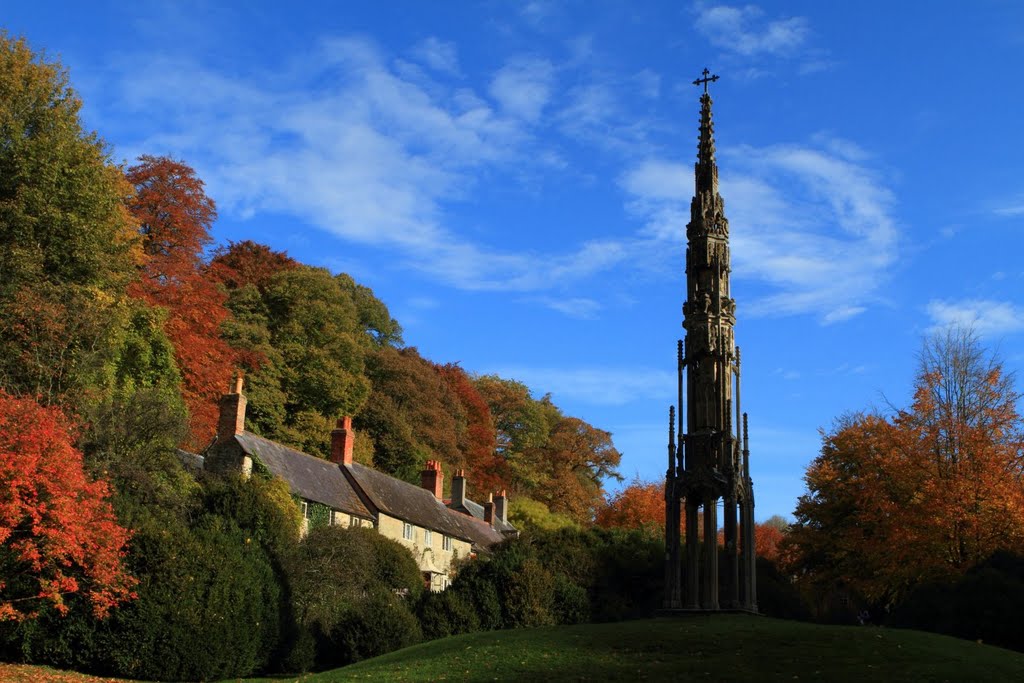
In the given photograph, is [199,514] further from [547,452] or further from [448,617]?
[547,452]

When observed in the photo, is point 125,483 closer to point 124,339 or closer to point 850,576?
point 124,339

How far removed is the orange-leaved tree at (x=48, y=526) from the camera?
22.8m

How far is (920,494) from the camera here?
32.8 m

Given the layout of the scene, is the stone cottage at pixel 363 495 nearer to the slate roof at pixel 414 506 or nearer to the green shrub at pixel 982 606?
the slate roof at pixel 414 506

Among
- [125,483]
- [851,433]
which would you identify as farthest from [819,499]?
[125,483]

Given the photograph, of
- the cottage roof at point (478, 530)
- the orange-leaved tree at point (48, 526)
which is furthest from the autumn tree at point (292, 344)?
the orange-leaved tree at point (48, 526)

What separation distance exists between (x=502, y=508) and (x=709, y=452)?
143 ft

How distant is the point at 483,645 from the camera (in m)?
21.3

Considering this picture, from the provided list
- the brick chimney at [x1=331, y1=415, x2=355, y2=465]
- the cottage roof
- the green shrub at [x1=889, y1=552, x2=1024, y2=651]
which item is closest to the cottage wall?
the cottage roof

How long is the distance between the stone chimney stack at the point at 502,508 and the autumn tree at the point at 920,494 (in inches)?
1052

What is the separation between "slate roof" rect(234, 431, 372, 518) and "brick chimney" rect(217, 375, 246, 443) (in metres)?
0.38

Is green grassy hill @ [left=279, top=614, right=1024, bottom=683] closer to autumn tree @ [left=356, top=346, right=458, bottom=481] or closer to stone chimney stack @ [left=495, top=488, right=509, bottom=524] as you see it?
autumn tree @ [left=356, top=346, right=458, bottom=481]

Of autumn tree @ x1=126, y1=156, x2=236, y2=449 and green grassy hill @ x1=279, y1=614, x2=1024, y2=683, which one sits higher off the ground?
autumn tree @ x1=126, y1=156, x2=236, y2=449

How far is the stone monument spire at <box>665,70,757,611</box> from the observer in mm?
23562
